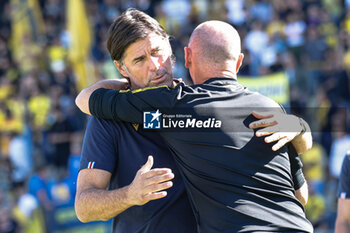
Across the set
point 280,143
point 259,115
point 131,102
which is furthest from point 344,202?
point 131,102

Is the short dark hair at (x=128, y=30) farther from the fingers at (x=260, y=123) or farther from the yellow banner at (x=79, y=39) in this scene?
the yellow banner at (x=79, y=39)

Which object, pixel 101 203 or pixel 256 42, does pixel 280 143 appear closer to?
pixel 101 203

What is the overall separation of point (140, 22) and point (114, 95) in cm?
52

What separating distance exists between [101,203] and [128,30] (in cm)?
107

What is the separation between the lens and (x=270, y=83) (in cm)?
1001

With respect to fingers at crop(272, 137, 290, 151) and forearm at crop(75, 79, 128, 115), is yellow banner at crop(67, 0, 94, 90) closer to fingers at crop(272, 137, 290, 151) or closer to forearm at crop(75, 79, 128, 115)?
forearm at crop(75, 79, 128, 115)

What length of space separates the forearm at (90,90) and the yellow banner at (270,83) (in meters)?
6.56

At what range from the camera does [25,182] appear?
11.1 meters

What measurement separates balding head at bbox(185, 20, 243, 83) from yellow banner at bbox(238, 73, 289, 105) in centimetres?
696

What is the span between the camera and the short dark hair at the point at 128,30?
3.26 metres

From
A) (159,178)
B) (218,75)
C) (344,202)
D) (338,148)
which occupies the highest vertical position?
(218,75)

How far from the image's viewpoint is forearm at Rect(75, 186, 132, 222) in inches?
108

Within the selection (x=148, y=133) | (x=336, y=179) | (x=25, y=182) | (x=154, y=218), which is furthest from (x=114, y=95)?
(x=25, y=182)

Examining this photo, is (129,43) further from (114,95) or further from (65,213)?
(65,213)
